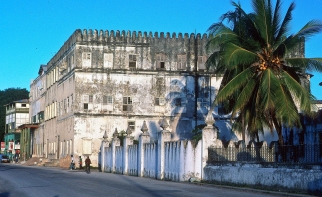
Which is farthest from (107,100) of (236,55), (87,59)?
(236,55)

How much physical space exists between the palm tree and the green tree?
91.4 metres

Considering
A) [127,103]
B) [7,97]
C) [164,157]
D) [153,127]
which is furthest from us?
[7,97]

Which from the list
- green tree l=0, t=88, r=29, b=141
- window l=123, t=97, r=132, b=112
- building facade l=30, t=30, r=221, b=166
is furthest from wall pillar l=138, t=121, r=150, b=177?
green tree l=0, t=88, r=29, b=141

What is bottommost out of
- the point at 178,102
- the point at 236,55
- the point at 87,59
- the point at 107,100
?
the point at 178,102

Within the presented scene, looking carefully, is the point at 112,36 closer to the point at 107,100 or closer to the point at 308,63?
the point at 107,100

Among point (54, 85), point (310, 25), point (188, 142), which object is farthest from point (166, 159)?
point (54, 85)

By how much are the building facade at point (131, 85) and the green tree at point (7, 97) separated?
195ft

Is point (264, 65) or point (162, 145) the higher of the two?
point (264, 65)

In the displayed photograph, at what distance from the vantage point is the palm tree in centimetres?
2603

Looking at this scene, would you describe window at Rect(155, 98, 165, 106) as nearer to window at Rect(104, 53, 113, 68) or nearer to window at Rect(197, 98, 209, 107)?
window at Rect(197, 98, 209, 107)

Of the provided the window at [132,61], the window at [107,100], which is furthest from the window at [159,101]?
the window at [107,100]

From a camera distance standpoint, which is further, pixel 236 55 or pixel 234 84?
pixel 234 84

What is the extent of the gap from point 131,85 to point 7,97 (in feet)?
221

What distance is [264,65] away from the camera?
27.4 meters
